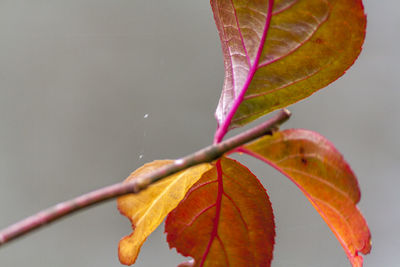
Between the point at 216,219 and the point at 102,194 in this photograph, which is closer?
the point at 102,194

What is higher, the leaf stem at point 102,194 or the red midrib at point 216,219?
the leaf stem at point 102,194

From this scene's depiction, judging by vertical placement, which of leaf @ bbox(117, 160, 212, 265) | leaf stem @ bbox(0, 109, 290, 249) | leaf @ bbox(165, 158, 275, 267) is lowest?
leaf @ bbox(165, 158, 275, 267)

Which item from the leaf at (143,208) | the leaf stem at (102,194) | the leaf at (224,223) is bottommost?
the leaf at (224,223)

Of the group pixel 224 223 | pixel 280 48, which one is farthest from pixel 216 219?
pixel 280 48

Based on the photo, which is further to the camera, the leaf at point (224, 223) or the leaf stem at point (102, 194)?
the leaf at point (224, 223)

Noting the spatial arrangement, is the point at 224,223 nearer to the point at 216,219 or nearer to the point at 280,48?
the point at 216,219

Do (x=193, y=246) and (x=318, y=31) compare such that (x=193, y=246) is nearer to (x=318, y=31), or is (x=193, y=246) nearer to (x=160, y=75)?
(x=318, y=31)
